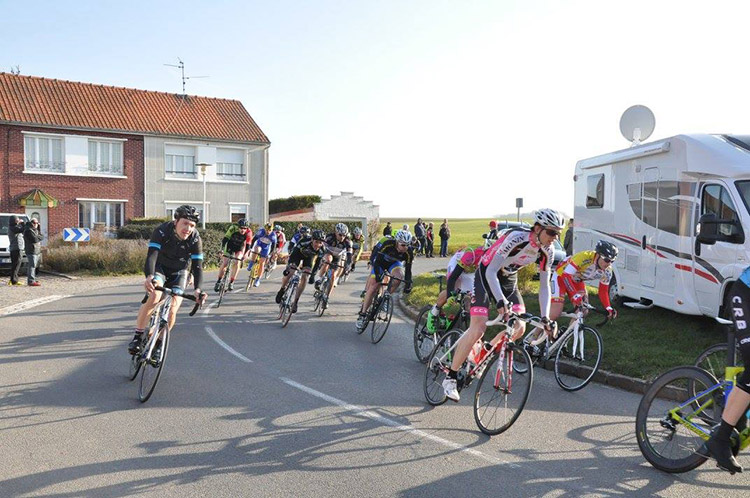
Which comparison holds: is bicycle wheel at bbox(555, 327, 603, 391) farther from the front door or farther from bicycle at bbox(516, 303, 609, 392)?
the front door

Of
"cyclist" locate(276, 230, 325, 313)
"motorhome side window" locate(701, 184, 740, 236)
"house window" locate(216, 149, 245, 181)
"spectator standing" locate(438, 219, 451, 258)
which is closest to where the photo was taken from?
"motorhome side window" locate(701, 184, 740, 236)

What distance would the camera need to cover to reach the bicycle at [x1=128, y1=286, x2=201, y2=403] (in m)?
7.05

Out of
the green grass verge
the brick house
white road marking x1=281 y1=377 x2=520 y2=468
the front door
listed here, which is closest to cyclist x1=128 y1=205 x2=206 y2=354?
white road marking x1=281 y1=377 x2=520 y2=468

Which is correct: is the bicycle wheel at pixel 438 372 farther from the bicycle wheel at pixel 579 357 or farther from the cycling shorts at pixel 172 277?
the cycling shorts at pixel 172 277

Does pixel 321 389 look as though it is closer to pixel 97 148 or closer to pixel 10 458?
pixel 10 458

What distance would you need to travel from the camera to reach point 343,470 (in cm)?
512

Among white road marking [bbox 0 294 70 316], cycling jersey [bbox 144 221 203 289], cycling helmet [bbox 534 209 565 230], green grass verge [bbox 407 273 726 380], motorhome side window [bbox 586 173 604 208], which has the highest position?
motorhome side window [bbox 586 173 604 208]

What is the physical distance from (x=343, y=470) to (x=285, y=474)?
1.44 feet

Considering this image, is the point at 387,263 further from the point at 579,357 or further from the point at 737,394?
the point at 737,394

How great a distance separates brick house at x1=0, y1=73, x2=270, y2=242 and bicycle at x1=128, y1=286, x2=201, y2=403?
984 inches

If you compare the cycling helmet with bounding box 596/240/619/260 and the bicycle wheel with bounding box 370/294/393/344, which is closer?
the cycling helmet with bounding box 596/240/619/260

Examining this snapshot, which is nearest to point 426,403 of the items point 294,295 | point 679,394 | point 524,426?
point 524,426

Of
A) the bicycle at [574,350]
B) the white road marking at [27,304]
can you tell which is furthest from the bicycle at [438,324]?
the white road marking at [27,304]

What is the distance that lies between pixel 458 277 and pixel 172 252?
11.9ft
